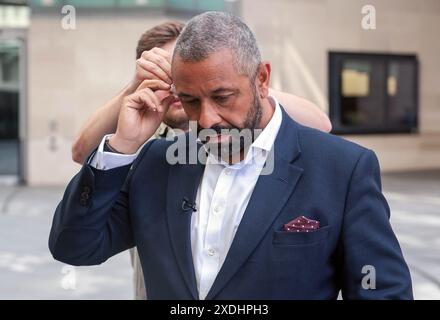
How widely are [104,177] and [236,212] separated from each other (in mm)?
352

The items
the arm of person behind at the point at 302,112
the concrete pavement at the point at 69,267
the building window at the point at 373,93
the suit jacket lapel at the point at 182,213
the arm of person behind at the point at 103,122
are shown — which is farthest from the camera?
the building window at the point at 373,93

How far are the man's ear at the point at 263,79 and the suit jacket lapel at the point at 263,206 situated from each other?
0.42ft

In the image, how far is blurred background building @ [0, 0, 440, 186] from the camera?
44.1ft

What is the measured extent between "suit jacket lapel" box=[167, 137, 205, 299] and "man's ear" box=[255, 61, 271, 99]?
26 centimetres

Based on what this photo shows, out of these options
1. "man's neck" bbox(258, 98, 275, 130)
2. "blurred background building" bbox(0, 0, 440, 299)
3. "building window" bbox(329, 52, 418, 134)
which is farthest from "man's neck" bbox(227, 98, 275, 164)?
"building window" bbox(329, 52, 418, 134)

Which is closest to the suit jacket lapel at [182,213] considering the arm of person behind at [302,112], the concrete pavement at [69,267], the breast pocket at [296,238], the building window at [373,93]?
the breast pocket at [296,238]

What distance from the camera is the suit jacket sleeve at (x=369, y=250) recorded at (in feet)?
5.30

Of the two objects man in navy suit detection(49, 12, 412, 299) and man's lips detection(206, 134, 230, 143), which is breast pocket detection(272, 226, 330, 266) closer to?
man in navy suit detection(49, 12, 412, 299)

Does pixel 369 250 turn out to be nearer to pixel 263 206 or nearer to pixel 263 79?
pixel 263 206

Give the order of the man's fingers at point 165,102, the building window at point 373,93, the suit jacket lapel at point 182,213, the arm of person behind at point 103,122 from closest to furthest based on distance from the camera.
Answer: the suit jacket lapel at point 182,213 < the man's fingers at point 165,102 < the arm of person behind at point 103,122 < the building window at point 373,93

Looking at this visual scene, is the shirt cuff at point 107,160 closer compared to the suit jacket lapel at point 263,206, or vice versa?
the suit jacket lapel at point 263,206

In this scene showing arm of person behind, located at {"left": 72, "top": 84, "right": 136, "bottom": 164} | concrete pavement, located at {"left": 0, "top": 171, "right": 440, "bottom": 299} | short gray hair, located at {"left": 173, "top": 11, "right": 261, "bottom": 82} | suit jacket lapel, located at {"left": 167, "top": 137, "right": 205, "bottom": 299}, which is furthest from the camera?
concrete pavement, located at {"left": 0, "top": 171, "right": 440, "bottom": 299}

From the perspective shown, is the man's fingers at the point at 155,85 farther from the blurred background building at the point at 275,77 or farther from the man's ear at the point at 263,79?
the blurred background building at the point at 275,77

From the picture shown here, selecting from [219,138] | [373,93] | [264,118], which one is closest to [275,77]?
[373,93]
